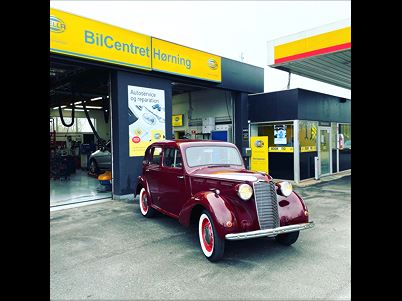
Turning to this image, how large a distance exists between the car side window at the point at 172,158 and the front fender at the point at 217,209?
99cm

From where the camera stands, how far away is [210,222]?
4.13m

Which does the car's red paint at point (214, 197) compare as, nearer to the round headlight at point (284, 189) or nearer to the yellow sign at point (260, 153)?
the round headlight at point (284, 189)

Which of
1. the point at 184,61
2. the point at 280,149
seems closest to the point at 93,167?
the point at 184,61

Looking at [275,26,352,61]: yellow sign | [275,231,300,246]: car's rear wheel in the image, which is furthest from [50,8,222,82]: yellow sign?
[275,231,300,246]: car's rear wheel

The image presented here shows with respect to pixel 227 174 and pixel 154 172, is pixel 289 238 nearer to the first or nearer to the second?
pixel 227 174

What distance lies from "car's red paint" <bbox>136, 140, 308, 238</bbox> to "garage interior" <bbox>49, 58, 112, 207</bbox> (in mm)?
3613

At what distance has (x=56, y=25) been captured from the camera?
6.79m

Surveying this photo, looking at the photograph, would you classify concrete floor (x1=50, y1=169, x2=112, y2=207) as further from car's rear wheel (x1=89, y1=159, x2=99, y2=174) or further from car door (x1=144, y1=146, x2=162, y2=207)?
car door (x1=144, y1=146, x2=162, y2=207)

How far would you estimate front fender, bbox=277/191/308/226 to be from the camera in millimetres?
4297

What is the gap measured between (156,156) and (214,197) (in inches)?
93.0

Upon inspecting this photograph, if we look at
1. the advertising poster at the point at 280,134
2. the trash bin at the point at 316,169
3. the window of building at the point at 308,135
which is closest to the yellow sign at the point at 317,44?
the window of building at the point at 308,135

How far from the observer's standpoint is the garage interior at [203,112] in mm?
12906
